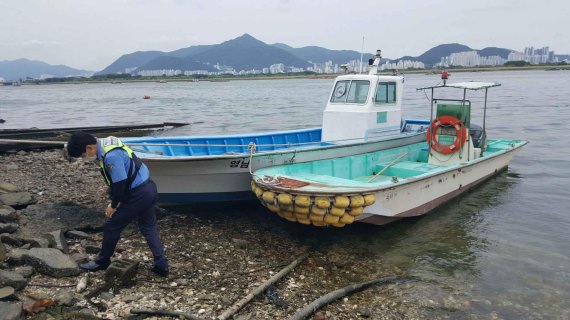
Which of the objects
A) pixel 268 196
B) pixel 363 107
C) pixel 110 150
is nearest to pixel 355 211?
pixel 268 196

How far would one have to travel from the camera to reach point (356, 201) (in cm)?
700

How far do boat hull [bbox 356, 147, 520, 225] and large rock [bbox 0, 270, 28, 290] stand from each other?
512cm

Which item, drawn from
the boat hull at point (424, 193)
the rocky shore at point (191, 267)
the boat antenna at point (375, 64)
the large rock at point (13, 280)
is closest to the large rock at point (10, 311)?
the rocky shore at point (191, 267)

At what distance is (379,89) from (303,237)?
4780 mm

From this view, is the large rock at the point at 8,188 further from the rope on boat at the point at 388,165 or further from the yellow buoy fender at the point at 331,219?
the rope on boat at the point at 388,165

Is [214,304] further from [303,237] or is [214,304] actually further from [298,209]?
[303,237]

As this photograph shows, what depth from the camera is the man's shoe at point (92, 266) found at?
575 centimetres

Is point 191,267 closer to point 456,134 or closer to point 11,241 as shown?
point 11,241

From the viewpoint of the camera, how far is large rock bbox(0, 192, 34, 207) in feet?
27.0

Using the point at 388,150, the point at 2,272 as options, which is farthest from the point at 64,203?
the point at 388,150

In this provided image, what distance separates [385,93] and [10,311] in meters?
9.37

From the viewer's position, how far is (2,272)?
16.7 feet

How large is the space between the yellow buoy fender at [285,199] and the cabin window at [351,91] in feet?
16.3

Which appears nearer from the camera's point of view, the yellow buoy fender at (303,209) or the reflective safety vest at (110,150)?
the reflective safety vest at (110,150)
